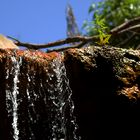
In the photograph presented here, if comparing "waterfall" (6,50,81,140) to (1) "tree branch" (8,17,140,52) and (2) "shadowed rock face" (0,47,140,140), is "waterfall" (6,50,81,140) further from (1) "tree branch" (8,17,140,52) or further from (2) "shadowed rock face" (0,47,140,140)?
(1) "tree branch" (8,17,140,52)

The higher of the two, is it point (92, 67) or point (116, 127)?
point (92, 67)

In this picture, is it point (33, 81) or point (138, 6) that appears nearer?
point (33, 81)

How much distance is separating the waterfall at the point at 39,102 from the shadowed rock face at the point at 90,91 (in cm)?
1

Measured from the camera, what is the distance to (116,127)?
225 inches

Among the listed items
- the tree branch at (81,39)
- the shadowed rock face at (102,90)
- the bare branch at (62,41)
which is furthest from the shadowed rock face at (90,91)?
→ the bare branch at (62,41)

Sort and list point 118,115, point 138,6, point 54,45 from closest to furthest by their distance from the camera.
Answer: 1. point 118,115
2. point 54,45
3. point 138,6

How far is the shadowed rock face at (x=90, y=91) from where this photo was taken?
567 centimetres

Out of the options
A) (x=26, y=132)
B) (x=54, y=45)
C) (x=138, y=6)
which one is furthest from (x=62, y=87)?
(x=138, y=6)

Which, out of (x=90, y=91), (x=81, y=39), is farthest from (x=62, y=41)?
(x=90, y=91)

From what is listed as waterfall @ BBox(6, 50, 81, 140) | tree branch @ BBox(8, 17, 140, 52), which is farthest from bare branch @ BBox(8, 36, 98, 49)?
waterfall @ BBox(6, 50, 81, 140)

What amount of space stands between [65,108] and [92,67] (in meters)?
0.61

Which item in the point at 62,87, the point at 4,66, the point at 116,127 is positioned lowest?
the point at 116,127

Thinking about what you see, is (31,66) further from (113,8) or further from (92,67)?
(113,8)

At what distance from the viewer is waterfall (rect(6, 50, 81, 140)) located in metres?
5.69
